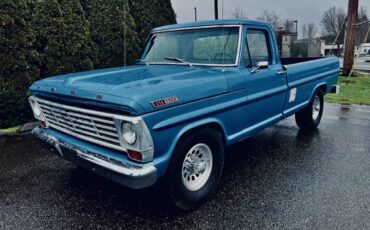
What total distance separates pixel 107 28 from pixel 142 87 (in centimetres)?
642

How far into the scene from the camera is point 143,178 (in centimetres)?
261

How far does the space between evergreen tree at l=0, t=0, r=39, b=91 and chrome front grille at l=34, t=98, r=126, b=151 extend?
12.2 ft

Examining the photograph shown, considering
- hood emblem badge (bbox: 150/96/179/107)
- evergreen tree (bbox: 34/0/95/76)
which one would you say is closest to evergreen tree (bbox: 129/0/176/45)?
evergreen tree (bbox: 34/0/95/76)

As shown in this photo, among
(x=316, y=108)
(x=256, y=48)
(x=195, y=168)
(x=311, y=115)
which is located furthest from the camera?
(x=316, y=108)

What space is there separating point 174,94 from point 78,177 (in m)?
2.05

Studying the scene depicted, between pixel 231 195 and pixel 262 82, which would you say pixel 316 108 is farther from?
pixel 231 195

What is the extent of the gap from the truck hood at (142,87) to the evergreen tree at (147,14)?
20.5ft

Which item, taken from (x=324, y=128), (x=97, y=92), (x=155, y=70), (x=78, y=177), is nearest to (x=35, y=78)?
(x=78, y=177)

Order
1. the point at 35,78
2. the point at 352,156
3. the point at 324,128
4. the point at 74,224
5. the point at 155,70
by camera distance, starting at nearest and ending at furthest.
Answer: the point at 74,224 → the point at 155,70 → the point at 352,156 → the point at 324,128 → the point at 35,78

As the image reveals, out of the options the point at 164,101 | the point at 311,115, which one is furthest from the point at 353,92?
the point at 164,101

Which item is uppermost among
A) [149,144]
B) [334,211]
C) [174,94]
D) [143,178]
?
[174,94]

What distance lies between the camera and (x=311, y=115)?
19.4 feet

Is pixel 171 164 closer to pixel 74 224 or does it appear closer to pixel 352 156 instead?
pixel 74 224

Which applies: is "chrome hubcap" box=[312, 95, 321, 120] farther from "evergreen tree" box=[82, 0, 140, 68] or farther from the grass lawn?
"evergreen tree" box=[82, 0, 140, 68]
